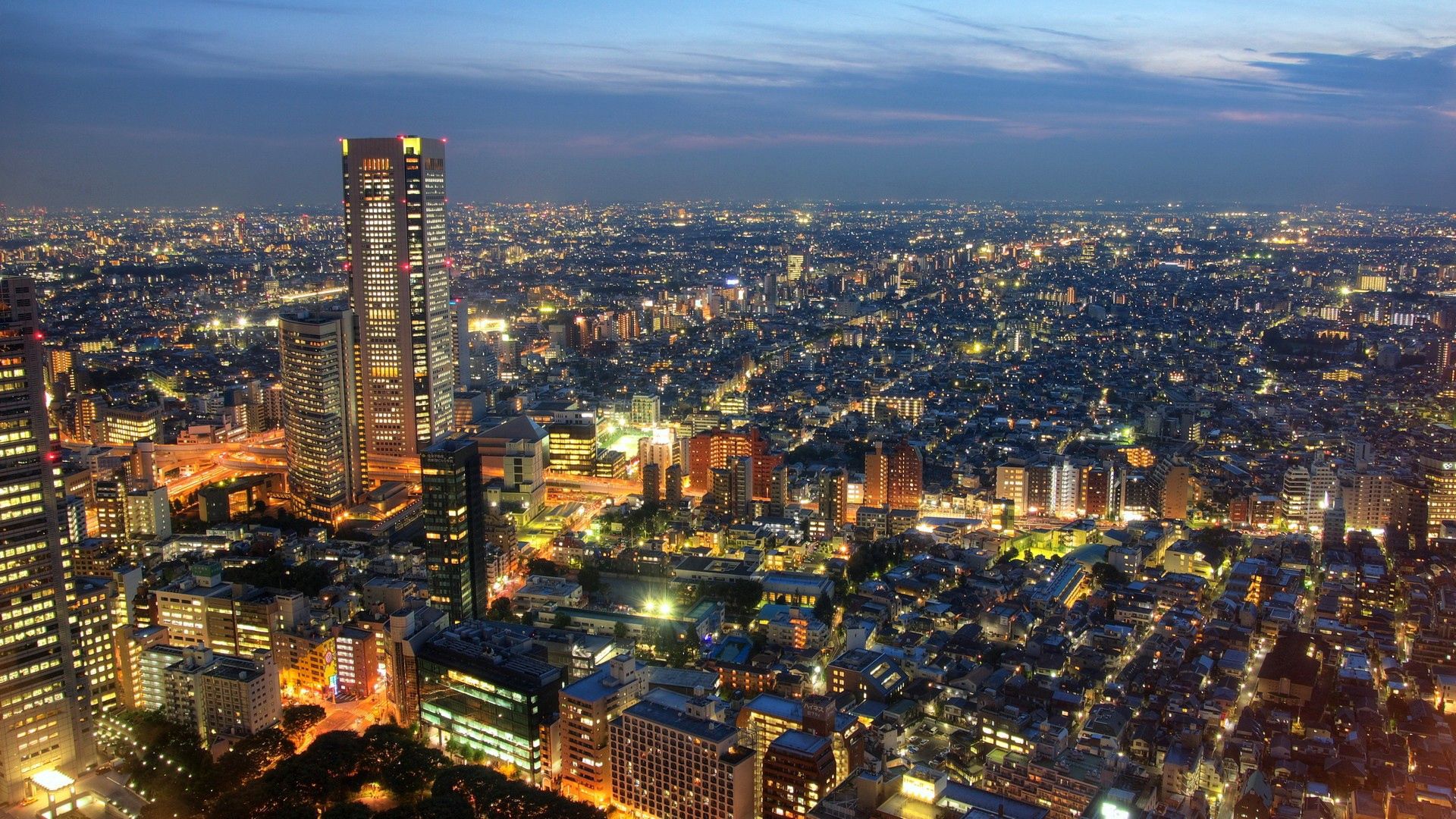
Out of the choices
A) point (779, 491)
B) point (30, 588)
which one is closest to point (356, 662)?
point (30, 588)

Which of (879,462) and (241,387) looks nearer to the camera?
(879,462)

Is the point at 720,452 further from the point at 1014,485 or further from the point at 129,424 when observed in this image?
the point at 129,424

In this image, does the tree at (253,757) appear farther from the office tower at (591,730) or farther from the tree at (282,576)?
the tree at (282,576)

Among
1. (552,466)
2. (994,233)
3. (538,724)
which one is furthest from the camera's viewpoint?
(994,233)

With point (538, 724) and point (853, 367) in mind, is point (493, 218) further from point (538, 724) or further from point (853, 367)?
point (538, 724)

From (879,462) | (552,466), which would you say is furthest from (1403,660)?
(552,466)

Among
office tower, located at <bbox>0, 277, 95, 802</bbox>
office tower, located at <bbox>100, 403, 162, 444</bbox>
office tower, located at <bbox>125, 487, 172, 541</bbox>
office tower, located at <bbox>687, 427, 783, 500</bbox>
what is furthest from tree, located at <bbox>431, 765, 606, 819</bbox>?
office tower, located at <bbox>100, 403, 162, 444</bbox>

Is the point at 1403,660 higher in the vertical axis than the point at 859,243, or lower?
lower
